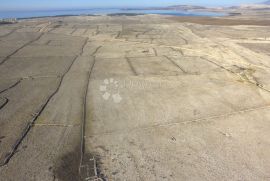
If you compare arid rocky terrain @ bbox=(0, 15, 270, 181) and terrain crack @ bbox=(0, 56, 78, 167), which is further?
terrain crack @ bbox=(0, 56, 78, 167)

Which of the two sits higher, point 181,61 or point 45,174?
point 181,61

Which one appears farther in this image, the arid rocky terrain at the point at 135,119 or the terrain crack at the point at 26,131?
the terrain crack at the point at 26,131

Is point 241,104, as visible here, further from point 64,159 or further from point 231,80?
point 64,159

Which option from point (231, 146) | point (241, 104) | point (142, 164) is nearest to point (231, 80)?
point (241, 104)

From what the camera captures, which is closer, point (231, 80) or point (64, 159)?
point (64, 159)

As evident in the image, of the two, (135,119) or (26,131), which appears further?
(135,119)

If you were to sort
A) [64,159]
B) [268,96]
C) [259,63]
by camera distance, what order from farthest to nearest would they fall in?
1. [259,63]
2. [268,96]
3. [64,159]

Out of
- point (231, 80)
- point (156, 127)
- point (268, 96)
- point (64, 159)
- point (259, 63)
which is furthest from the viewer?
point (259, 63)

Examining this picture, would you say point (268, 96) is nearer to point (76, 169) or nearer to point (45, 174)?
point (76, 169)
